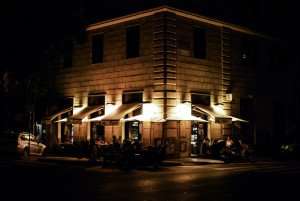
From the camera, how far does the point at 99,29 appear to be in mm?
32188

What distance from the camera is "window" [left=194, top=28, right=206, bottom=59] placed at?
30.4 metres

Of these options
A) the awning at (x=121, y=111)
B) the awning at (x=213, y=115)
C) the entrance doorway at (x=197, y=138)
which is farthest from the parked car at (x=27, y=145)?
the awning at (x=213, y=115)

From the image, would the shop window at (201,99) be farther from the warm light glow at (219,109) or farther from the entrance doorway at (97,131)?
the entrance doorway at (97,131)

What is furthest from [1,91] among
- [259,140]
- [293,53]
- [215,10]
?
[293,53]

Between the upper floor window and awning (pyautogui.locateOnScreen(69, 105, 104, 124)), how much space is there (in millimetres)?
7001

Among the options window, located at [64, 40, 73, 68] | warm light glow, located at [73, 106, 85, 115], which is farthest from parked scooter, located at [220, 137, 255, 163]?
window, located at [64, 40, 73, 68]

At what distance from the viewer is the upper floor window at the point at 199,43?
99.6ft

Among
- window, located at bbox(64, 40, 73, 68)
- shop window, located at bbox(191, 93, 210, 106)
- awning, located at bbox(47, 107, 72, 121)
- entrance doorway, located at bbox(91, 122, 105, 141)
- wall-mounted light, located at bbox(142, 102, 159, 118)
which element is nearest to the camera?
wall-mounted light, located at bbox(142, 102, 159, 118)

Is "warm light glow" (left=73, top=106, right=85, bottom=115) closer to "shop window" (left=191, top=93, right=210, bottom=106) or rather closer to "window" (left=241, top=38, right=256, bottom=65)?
"shop window" (left=191, top=93, right=210, bottom=106)

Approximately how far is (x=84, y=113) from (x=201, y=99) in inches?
299

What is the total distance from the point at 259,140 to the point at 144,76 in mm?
10441

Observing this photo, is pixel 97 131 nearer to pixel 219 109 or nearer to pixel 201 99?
pixel 201 99

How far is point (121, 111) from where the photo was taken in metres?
28.9

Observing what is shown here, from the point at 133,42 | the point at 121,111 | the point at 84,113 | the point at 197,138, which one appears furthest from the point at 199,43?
the point at 84,113
